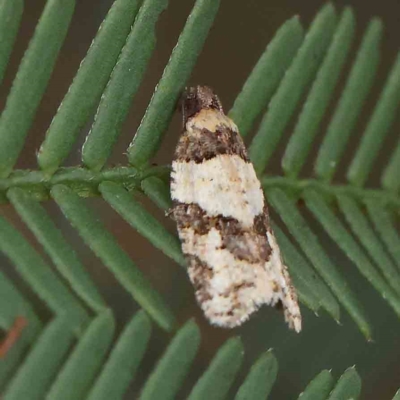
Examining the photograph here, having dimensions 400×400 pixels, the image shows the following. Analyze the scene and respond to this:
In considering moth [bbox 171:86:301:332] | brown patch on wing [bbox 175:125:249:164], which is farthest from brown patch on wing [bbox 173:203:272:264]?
brown patch on wing [bbox 175:125:249:164]

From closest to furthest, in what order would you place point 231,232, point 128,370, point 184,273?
1. point 128,370
2. point 231,232
3. point 184,273

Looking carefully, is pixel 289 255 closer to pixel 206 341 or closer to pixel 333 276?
pixel 333 276

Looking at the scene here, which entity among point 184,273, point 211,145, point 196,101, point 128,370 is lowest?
point 128,370

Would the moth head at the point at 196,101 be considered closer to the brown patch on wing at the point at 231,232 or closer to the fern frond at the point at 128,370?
the brown patch on wing at the point at 231,232

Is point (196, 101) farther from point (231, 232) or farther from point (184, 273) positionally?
point (184, 273)

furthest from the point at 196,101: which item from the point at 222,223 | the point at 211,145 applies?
the point at 222,223

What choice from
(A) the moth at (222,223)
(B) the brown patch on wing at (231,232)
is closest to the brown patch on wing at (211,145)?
(A) the moth at (222,223)
